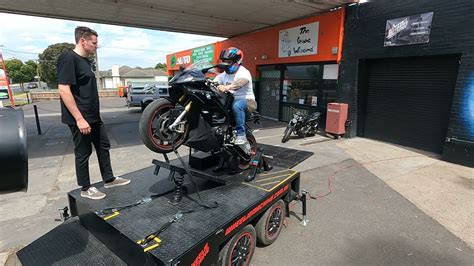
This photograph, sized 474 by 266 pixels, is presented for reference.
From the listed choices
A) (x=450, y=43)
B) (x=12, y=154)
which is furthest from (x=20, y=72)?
(x=450, y=43)

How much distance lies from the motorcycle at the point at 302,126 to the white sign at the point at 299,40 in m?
2.47

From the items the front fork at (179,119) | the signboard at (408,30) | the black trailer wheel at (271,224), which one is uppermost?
the signboard at (408,30)

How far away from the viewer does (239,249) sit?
259 centimetres

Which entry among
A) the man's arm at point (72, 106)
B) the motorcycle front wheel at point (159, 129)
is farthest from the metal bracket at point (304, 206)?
the man's arm at point (72, 106)

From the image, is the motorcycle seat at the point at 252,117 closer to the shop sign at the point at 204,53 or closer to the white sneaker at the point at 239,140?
the white sneaker at the point at 239,140

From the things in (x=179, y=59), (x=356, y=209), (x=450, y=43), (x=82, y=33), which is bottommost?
(x=356, y=209)

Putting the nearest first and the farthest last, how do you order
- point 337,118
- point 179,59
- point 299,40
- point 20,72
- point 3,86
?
point 337,118, point 3,86, point 299,40, point 179,59, point 20,72

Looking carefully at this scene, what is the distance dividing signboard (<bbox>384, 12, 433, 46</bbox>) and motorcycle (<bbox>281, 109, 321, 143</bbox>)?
304cm

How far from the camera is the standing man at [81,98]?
268 centimetres

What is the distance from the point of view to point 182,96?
2.97m

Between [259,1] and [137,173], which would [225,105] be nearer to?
[137,173]

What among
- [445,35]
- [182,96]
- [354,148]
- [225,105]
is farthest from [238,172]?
[445,35]

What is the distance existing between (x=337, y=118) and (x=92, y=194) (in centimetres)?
742

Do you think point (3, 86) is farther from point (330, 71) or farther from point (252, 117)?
point (330, 71)
